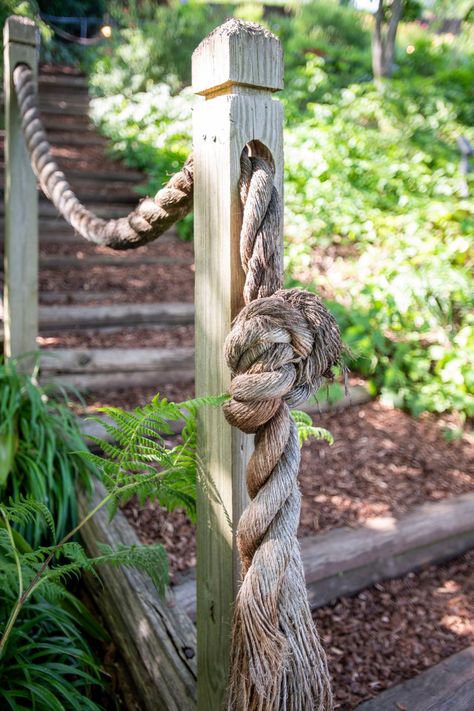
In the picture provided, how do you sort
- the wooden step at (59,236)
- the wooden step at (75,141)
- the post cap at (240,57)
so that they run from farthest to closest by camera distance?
the wooden step at (75,141) → the wooden step at (59,236) → the post cap at (240,57)

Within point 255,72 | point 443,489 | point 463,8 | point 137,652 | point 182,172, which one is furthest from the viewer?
point 463,8

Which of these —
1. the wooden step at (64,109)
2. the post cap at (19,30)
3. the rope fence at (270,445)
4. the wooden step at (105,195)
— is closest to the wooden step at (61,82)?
the wooden step at (64,109)

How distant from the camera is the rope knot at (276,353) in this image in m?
0.88

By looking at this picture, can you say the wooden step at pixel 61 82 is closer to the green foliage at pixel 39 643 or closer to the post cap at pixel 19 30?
the post cap at pixel 19 30

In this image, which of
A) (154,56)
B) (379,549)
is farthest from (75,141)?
(379,549)

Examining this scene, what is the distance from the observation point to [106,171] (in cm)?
683

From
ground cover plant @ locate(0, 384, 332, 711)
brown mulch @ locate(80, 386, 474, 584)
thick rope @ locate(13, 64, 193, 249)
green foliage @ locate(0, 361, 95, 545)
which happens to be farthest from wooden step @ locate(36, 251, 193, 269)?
ground cover plant @ locate(0, 384, 332, 711)

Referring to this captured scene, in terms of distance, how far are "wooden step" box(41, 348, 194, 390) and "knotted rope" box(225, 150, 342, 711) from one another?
2267 mm

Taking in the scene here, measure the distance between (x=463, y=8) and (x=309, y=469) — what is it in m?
10.8

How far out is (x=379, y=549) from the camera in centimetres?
223

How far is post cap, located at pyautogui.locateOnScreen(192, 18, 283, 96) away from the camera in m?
0.97

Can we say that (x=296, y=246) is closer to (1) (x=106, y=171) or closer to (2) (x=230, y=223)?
(1) (x=106, y=171)

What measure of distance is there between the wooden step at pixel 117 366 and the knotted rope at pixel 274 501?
7.44 ft

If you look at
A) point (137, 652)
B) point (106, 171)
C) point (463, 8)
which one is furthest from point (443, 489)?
point (463, 8)
